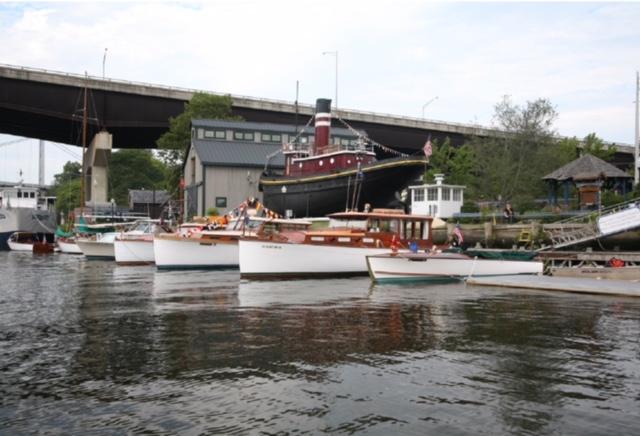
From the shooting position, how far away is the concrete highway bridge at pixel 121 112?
198 feet

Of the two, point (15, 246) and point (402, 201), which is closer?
point (402, 201)

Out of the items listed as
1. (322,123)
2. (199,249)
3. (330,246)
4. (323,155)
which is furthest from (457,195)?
(199,249)

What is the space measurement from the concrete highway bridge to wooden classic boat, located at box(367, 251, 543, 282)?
101ft

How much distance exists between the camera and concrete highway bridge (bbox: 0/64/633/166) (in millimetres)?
60469

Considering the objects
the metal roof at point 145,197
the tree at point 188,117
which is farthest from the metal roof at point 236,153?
the metal roof at point 145,197

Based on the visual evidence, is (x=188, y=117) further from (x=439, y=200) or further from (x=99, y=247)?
(x=439, y=200)

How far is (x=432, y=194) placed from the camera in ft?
138

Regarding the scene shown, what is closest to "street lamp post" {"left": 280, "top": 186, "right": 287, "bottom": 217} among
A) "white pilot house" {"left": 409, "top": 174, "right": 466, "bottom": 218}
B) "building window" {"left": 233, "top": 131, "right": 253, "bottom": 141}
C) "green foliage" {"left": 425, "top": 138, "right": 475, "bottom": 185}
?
"white pilot house" {"left": 409, "top": 174, "right": 466, "bottom": 218}

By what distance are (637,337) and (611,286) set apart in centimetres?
841

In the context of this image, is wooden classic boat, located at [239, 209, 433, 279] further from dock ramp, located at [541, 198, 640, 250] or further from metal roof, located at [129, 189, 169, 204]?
metal roof, located at [129, 189, 169, 204]

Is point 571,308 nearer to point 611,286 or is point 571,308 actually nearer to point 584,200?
point 611,286

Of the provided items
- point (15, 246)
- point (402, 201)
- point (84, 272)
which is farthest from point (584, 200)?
Answer: point (15, 246)

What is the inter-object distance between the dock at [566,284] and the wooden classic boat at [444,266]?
0.70 meters

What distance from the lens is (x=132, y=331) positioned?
42.7ft
